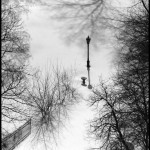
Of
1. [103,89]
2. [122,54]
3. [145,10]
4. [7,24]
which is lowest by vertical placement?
[103,89]

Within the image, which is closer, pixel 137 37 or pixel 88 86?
pixel 137 37

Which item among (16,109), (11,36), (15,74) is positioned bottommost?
(16,109)

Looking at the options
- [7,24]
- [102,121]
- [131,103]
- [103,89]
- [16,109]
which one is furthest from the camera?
[103,89]

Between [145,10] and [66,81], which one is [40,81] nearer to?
[66,81]

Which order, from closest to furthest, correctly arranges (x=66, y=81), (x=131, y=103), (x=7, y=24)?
(x=7, y=24) → (x=131, y=103) → (x=66, y=81)

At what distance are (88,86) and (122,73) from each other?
2898 millimetres

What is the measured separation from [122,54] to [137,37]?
5.47ft

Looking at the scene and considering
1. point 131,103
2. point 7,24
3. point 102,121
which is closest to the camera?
point 7,24

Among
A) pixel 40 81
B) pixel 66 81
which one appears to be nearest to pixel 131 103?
pixel 66 81

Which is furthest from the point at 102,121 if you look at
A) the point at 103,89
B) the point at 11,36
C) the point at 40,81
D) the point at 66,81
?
the point at 11,36

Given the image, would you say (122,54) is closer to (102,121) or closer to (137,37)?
(137,37)

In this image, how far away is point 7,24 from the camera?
983cm

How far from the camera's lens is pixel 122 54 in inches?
505

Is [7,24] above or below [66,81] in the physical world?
above
